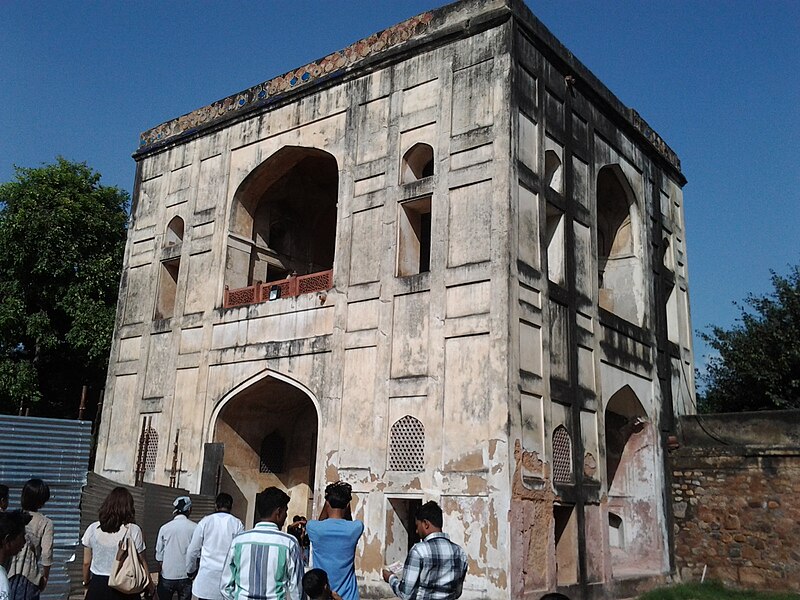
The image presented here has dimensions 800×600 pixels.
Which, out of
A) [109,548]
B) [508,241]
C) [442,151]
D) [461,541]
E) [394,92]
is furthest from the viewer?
[394,92]

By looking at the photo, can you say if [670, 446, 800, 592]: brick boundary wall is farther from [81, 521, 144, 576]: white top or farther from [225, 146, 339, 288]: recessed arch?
[81, 521, 144, 576]: white top

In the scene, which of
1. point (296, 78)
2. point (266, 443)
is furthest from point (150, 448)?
point (296, 78)

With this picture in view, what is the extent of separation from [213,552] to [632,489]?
1076cm

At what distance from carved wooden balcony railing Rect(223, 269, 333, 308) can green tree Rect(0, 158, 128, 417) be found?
20.5ft

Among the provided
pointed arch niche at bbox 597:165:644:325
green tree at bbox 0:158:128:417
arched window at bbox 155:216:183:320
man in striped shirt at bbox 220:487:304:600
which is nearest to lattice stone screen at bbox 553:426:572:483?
pointed arch niche at bbox 597:165:644:325

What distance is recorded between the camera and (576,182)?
13.9 meters

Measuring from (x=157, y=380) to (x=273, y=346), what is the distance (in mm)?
3092

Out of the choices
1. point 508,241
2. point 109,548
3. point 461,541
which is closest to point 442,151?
point 508,241

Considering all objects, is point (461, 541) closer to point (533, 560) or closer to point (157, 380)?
point (533, 560)

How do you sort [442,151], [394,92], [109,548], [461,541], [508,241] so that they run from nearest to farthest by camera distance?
[109,548]
[461,541]
[508,241]
[442,151]
[394,92]

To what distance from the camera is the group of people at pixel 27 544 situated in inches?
162

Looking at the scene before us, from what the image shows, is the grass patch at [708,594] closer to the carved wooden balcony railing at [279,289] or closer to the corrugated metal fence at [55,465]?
the carved wooden balcony railing at [279,289]

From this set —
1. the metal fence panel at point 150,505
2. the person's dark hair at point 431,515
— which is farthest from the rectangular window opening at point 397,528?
the person's dark hair at point 431,515

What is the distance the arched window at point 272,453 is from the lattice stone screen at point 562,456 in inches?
234
